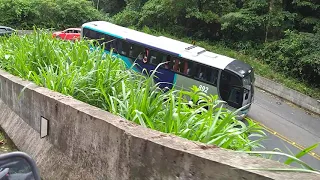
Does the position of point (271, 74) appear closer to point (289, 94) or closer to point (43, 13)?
point (289, 94)

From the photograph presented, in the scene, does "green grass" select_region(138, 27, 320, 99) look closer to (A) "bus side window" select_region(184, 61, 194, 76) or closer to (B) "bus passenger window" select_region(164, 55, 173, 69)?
(A) "bus side window" select_region(184, 61, 194, 76)

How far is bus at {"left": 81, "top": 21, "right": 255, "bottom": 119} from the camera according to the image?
442 inches

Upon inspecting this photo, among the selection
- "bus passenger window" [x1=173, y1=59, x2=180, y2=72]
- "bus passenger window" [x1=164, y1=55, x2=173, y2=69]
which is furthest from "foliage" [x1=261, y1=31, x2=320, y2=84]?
"bus passenger window" [x1=164, y1=55, x2=173, y2=69]

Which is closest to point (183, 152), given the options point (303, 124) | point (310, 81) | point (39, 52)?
point (39, 52)

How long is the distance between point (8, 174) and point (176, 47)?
11.2 m

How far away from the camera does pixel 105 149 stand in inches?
106

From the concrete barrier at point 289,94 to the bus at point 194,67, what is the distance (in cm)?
475

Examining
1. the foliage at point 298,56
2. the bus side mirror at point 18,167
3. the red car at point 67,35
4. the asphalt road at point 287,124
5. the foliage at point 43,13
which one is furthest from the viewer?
the foliage at point 43,13

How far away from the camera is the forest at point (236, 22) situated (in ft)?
57.7

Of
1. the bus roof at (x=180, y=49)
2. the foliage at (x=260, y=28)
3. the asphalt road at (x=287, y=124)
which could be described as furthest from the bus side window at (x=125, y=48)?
the foliage at (x=260, y=28)

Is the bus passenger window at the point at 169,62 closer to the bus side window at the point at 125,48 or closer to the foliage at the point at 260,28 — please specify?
the bus side window at the point at 125,48

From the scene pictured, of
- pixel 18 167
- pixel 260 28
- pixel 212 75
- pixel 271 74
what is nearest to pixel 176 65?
pixel 212 75

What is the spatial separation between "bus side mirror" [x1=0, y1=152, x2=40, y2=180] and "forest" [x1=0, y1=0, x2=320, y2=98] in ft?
39.1

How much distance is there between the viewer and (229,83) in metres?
11.2
